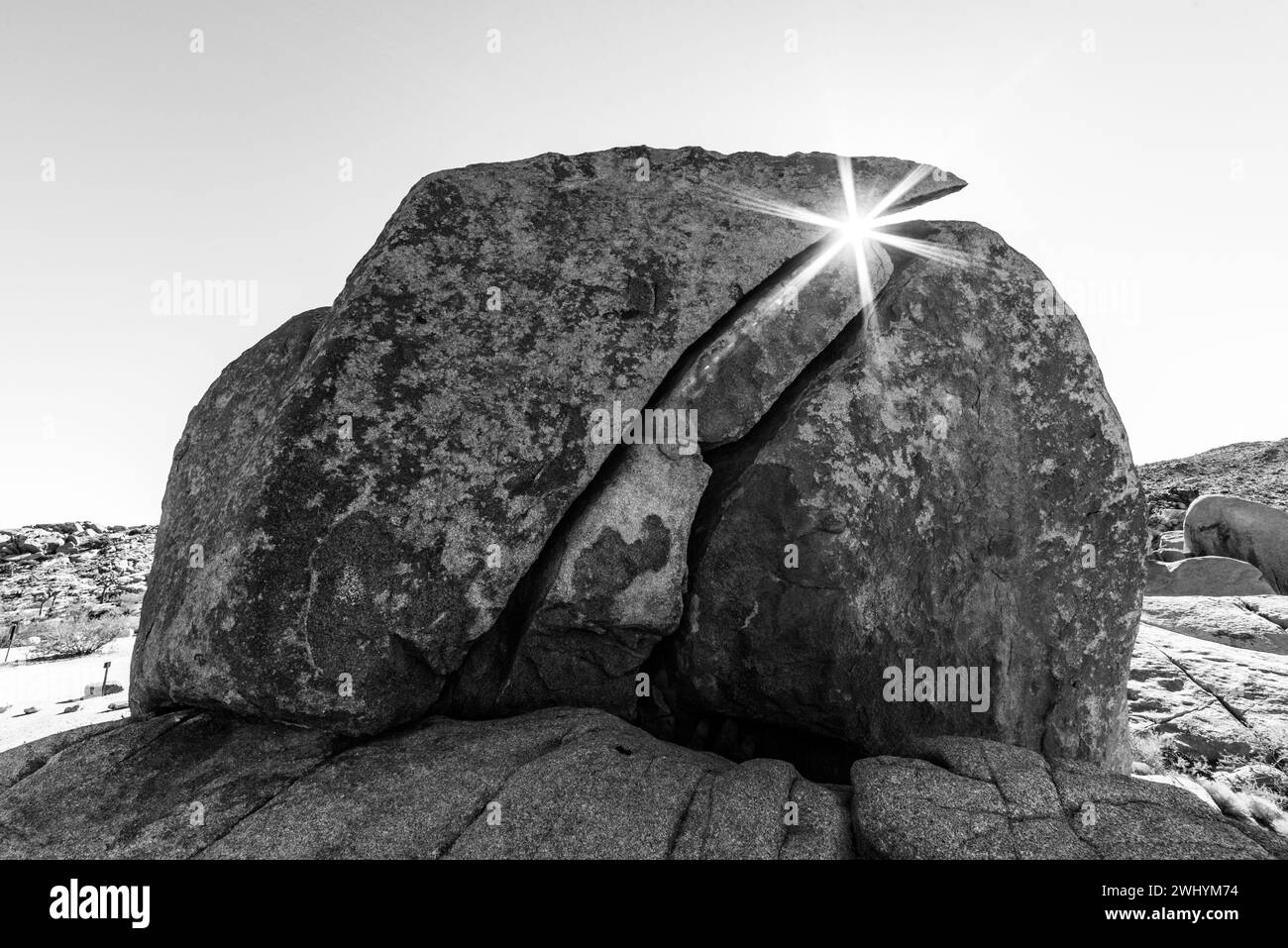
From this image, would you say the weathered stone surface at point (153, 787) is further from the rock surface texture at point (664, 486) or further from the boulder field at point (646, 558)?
the rock surface texture at point (664, 486)

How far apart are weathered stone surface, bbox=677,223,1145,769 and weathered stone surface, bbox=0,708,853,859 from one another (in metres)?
1.28

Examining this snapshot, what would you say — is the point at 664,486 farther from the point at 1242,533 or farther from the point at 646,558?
the point at 1242,533

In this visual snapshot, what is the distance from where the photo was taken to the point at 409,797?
537cm

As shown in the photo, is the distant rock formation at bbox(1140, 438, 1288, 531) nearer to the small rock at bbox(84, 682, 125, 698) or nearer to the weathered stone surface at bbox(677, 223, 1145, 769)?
the weathered stone surface at bbox(677, 223, 1145, 769)

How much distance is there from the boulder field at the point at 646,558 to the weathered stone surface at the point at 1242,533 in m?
19.8

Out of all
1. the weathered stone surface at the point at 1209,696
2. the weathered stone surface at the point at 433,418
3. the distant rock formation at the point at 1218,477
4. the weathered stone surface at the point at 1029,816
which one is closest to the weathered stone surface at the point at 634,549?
the weathered stone surface at the point at 433,418

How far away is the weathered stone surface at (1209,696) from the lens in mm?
9891

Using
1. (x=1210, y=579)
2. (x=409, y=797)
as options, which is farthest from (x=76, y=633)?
(x=1210, y=579)

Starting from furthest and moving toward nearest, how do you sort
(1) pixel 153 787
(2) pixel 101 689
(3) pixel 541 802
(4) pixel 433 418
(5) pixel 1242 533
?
1. (5) pixel 1242 533
2. (2) pixel 101 689
3. (4) pixel 433 418
4. (1) pixel 153 787
5. (3) pixel 541 802

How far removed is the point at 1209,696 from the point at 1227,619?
4.94m

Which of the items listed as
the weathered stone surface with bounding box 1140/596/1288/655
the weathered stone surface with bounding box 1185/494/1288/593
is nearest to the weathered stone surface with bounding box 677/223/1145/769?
the weathered stone surface with bounding box 1140/596/1288/655

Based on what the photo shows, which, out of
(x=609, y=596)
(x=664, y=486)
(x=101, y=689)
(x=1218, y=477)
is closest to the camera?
A: (x=609, y=596)

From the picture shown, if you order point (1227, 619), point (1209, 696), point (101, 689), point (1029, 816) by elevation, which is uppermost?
point (1029, 816)
